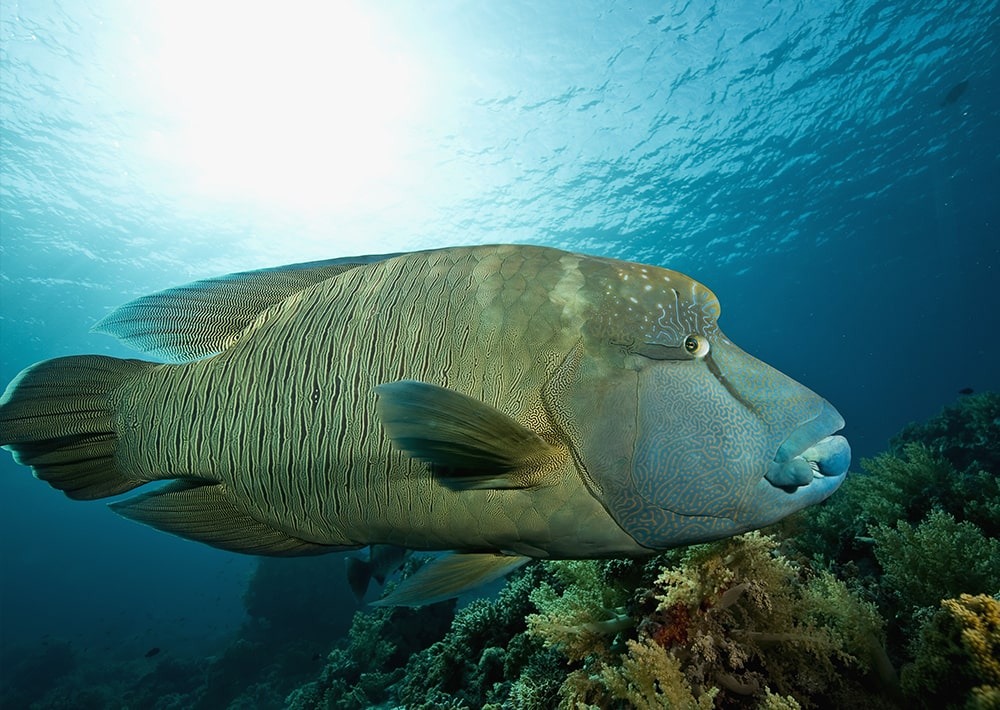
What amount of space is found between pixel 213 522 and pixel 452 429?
1.37 meters

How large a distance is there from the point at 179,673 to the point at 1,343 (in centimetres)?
4449

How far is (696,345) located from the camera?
1.54 meters

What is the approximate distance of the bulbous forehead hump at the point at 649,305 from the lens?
1.54m

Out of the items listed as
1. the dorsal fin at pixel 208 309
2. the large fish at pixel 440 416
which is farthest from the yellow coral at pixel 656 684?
the dorsal fin at pixel 208 309

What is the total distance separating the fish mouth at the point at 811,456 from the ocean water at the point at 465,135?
34.9 ft

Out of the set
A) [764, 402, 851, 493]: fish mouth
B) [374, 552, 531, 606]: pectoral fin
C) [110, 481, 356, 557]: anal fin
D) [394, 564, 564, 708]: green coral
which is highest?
[764, 402, 851, 493]: fish mouth

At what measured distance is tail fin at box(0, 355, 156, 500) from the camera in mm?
1903

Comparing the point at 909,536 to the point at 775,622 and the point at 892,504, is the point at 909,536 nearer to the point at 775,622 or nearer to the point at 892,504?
the point at 775,622

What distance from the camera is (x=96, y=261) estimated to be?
1270 inches

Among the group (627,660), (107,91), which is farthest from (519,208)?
(627,660)

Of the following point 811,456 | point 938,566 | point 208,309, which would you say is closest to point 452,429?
point 811,456

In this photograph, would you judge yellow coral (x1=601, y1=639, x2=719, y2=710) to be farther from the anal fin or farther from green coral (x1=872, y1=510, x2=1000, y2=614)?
green coral (x1=872, y1=510, x2=1000, y2=614)

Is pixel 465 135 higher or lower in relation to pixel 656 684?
higher

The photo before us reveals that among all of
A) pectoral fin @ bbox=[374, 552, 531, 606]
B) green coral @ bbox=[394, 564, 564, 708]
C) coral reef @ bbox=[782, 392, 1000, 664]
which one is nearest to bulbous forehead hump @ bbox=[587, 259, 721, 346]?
pectoral fin @ bbox=[374, 552, 531, 606]
